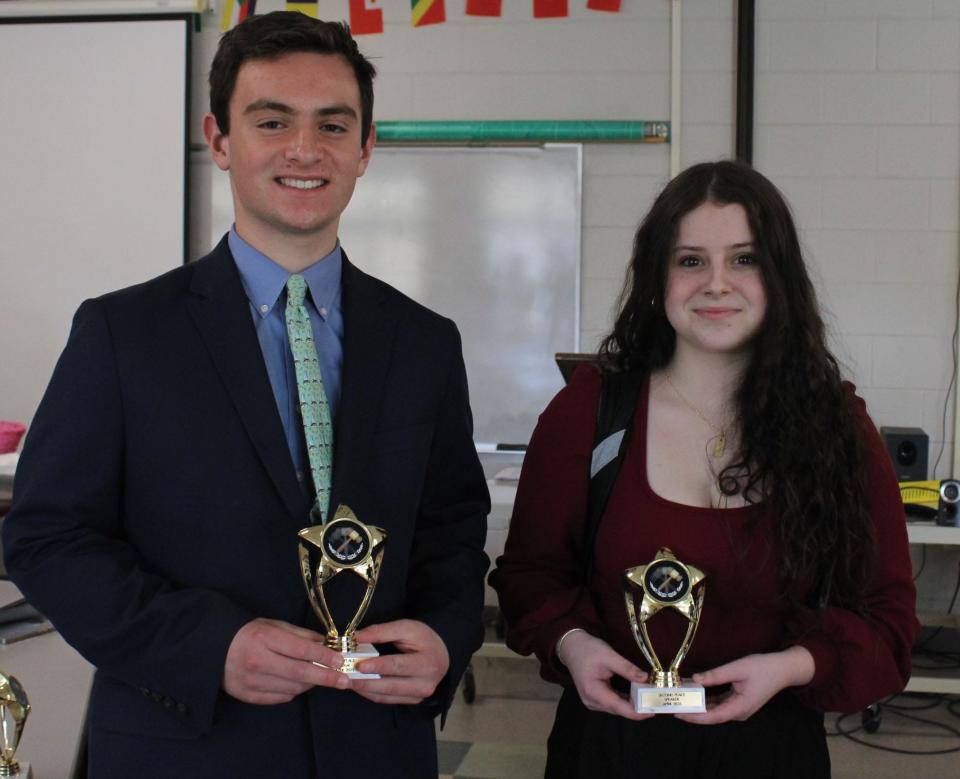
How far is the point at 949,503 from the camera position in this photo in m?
3.75

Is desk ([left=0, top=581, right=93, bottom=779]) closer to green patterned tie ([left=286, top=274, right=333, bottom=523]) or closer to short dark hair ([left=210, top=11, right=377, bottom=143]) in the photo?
green patterned tie ([left=286, top=274, right=333, bottom=523])

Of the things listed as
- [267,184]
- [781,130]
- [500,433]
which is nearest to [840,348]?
[781,130]

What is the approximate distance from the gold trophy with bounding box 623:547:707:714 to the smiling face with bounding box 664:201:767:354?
34cm

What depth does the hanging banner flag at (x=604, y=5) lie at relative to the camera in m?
4.72

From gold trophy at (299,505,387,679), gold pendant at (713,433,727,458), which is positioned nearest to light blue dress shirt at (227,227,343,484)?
gold trophy at (299,505,387,679)

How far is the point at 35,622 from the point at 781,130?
3.59m

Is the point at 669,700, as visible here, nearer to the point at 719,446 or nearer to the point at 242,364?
the point at 719,446

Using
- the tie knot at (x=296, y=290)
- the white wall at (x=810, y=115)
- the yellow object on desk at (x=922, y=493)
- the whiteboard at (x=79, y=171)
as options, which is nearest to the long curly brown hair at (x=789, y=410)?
the tie knot at (x=296, y=290)

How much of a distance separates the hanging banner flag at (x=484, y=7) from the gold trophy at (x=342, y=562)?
12.5 feet

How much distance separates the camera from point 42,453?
135 cm

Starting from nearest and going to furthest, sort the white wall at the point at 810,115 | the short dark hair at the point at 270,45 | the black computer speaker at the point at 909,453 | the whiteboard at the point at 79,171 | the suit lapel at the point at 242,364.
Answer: the suit lapel at the point at 242,364 → the short dark hair at the point at 270,45 → the black computer speaker at the point at 909,453 → the white wall at the point at 810,115 → the whiteboard at the point at 79,171

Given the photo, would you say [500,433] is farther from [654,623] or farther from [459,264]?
[654,623]

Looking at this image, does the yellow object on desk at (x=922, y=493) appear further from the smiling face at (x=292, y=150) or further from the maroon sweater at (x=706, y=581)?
the smiling face at (x=292, y=150)

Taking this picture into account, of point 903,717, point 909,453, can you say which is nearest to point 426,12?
point 909,453
